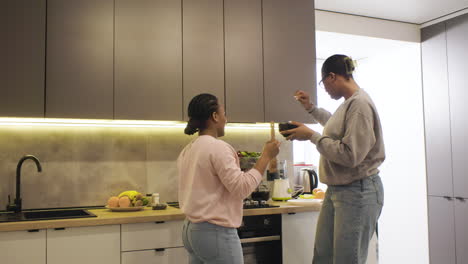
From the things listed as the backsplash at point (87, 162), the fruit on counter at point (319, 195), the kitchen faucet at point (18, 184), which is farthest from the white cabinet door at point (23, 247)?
the fruit on counter at point (319, 195)

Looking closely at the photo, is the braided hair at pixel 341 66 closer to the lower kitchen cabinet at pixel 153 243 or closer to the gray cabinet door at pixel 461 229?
the lower kitchen cabinet at pixel 153 243

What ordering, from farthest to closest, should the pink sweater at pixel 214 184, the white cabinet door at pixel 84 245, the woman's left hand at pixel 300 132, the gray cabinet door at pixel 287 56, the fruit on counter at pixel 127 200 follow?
the gray cabinet door at pixel 287 56, the fruit on counter at pixel 127 200, the woman's left hand at pixel 300 132, the white cabinet door at pixel 84 245, the pink sweater at pixel 214 184

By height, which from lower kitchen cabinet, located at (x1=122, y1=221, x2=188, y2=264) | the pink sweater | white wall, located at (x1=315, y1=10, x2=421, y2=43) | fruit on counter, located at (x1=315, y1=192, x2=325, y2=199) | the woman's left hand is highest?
white wall, located at (x1=315, y1=10, x2=421, y2=43)

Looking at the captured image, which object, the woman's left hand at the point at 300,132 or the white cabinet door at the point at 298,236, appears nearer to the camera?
the woman's left hand at the point at 300,132

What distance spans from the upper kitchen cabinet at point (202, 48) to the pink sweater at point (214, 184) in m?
1.15

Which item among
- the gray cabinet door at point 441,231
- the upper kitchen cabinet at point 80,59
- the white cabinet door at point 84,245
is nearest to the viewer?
the white cabinet door at point 84,245

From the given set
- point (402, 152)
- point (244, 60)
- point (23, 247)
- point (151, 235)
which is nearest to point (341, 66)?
point (244, 60)

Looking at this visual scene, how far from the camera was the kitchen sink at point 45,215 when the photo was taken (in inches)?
101

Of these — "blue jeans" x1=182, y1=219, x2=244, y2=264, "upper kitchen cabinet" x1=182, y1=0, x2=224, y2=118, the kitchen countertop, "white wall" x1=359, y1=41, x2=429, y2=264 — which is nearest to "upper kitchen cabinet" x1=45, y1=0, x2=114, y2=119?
"upper kitchen cabinet" x1=182, y1=0, x2=224, y2=118

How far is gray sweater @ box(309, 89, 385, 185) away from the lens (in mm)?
2320

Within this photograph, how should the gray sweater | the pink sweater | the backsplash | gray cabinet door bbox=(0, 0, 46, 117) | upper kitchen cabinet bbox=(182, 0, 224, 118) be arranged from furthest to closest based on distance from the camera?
upper kitchen cabinet bbox=(182, 0, 224, 118) → the backsplash → gray cabinet door bbox=(0, 0, 46, 117) → the gray sweater → the pink sweater

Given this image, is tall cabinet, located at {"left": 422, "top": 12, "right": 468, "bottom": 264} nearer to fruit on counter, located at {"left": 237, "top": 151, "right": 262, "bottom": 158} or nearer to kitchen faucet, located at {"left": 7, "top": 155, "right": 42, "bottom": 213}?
fruit on counter, located at {"left": 237, "top": 151, "right": 262, "bottom": 158}

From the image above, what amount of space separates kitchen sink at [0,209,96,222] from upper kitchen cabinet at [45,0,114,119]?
0.58m

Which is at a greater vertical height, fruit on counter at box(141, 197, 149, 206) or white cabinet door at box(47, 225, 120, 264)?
fruit on counter at box(141, 197, 149, 206)
